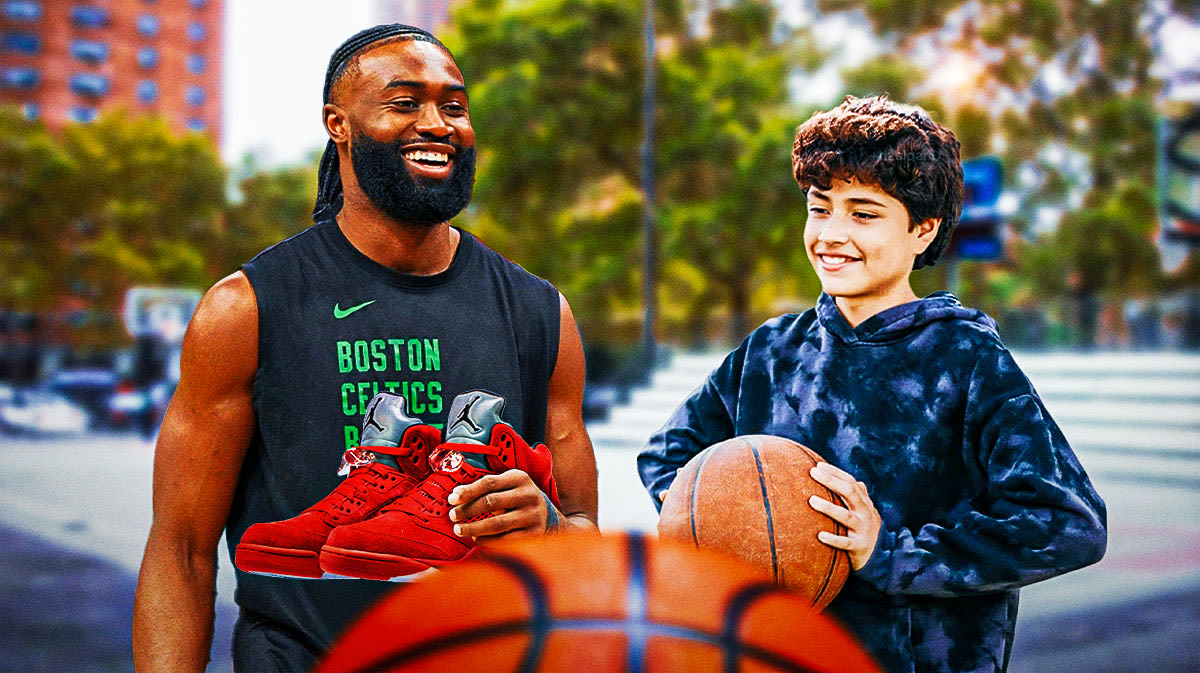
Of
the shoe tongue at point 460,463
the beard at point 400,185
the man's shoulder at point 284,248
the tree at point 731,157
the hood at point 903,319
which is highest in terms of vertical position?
the tree at point 731,157

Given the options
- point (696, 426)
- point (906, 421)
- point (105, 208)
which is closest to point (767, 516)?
point (906, 421)

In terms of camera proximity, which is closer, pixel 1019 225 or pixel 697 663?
pixel 697 663

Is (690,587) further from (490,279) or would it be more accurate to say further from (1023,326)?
(1023,326)

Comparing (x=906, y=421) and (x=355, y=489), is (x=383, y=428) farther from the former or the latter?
(x=906, y=421)

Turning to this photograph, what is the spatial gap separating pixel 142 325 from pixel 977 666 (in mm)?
23532

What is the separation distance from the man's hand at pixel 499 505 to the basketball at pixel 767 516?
27 centimetres

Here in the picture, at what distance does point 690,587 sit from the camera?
1.15m

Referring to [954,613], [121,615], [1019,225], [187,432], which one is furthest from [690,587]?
[1019,225]

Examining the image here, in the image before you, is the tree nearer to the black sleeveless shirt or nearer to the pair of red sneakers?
the black sleeveless shirt

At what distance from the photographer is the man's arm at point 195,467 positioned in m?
1.99

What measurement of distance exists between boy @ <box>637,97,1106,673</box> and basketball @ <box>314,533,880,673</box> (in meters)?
0.76

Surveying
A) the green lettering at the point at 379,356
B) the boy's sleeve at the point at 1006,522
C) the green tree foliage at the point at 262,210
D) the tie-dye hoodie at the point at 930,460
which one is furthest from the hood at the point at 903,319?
the green tree foliage at the point at 262,210

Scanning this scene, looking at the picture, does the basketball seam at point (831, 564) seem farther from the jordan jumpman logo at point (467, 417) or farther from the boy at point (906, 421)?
the jordan jumpman logo at point (467, 417)

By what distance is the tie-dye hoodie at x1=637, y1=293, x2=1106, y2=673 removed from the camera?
186cm
